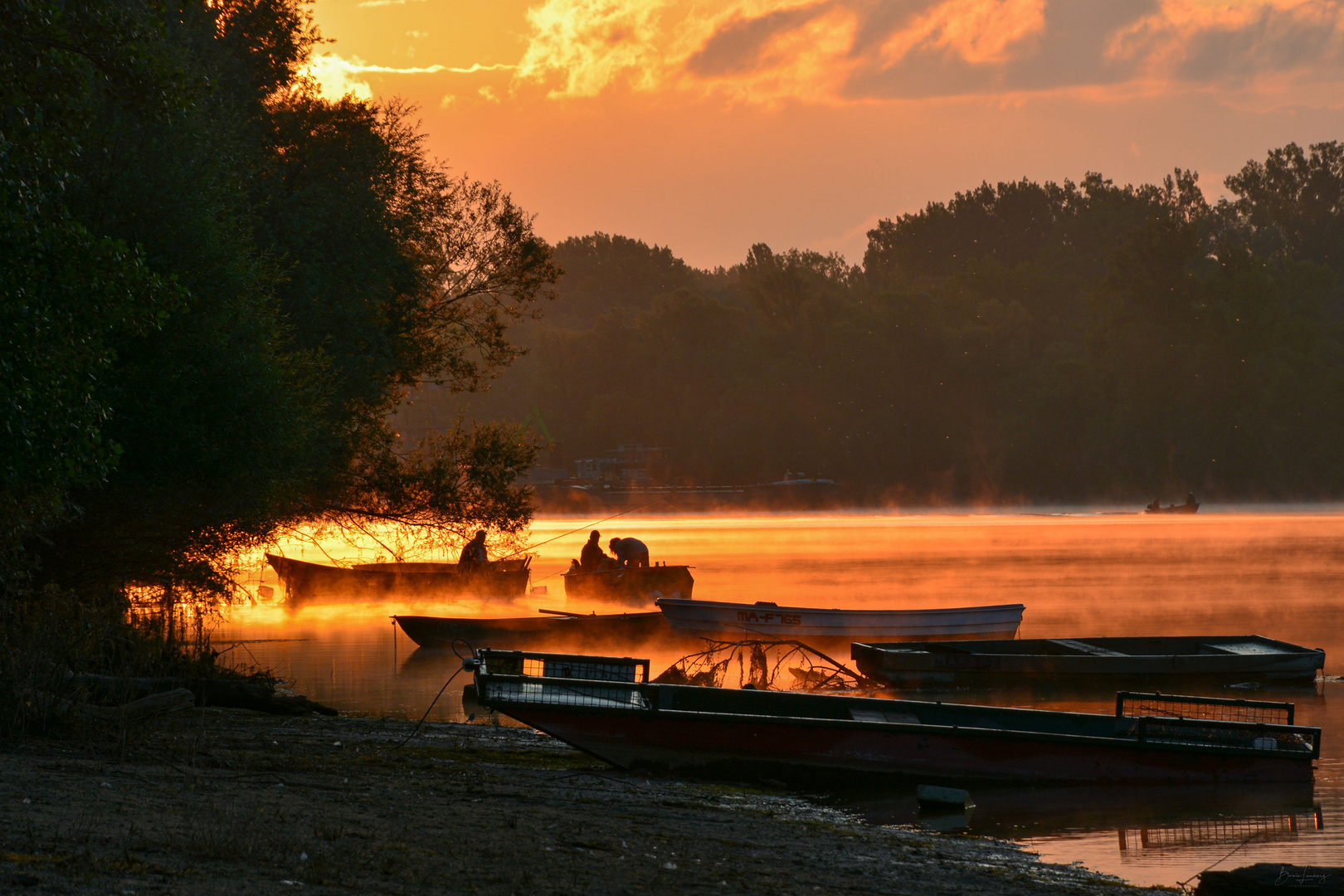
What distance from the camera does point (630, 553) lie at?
34219mm

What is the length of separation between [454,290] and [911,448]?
263 feet

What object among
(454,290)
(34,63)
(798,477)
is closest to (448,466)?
(454,290)

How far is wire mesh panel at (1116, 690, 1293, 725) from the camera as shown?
50.1ft

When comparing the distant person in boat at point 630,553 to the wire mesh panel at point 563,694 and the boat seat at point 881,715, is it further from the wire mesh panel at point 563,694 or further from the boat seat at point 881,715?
the wire mesh panel at point 563,694

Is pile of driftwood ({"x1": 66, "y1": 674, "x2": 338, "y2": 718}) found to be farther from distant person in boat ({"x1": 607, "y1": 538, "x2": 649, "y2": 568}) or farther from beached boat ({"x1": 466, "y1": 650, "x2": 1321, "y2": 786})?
distant person in boat ({"x1": 607, "y1": 538, "x2": 649, "y2": 568})

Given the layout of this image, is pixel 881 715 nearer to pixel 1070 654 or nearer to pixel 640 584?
pixel 1070 654

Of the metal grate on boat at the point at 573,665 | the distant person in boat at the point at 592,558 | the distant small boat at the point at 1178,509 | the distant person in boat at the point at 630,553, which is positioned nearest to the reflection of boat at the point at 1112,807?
the metal grate on boat at the point at 573,665

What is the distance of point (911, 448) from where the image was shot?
108 meters

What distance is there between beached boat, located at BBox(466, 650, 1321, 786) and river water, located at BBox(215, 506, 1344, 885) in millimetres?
337

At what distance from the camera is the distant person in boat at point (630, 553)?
3412 centimetres

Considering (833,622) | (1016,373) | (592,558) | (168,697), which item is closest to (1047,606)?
(833,622)

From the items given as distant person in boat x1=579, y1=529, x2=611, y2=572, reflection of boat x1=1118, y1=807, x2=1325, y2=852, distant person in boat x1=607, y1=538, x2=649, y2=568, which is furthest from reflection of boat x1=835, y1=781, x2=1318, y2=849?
distant person in boat x1=579, y1=529, x2=611, y2=572

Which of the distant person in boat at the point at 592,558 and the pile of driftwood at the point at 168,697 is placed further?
the distant person in boat at the point at 592,558

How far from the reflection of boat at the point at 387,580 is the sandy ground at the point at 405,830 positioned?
1994 cm
